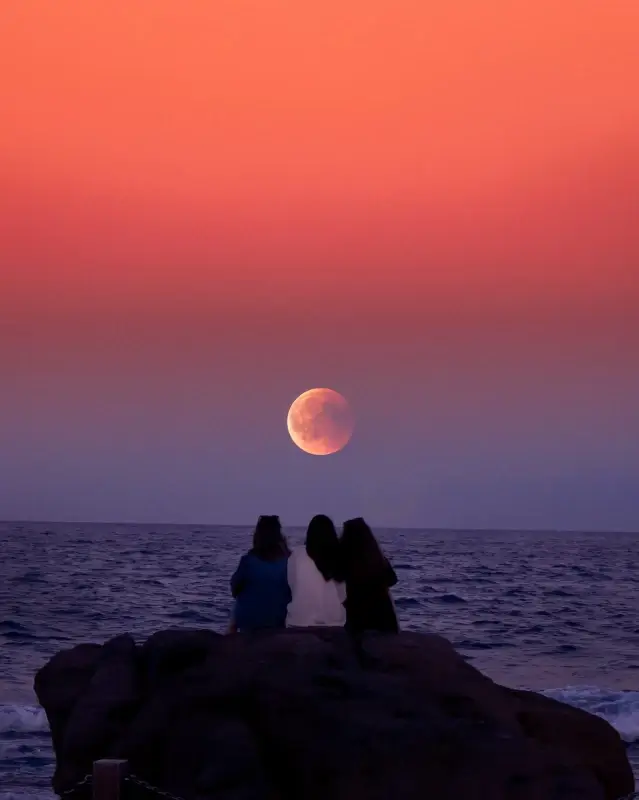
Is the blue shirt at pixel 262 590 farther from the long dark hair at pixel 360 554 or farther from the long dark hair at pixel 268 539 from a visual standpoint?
the long dark hair at pixel 360 554

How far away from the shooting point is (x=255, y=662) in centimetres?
747

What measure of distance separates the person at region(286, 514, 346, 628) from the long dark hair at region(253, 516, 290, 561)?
0.84ft

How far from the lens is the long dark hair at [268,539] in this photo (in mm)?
9164

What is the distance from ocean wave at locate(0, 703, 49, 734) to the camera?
16.0 m

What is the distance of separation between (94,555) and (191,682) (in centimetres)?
6105

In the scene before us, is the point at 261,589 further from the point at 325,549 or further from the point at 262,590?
the point at 325,549

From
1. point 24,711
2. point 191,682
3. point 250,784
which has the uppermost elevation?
point 191,682

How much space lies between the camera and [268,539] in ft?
30.2

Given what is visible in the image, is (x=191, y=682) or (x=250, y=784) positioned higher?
(x=191, y=682)

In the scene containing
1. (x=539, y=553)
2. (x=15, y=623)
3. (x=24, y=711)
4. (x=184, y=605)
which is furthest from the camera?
(x=539, y=553)

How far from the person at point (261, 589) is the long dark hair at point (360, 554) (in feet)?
2.06

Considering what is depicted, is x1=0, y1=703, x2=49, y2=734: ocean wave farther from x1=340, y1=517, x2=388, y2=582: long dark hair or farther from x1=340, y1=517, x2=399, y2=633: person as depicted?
x1=340, y1=517, x2=388, y2=582: long dark hair

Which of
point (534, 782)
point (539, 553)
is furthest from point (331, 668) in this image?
point (539, 553)

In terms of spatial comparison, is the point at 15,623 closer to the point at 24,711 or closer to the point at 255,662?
the point at 24,711
